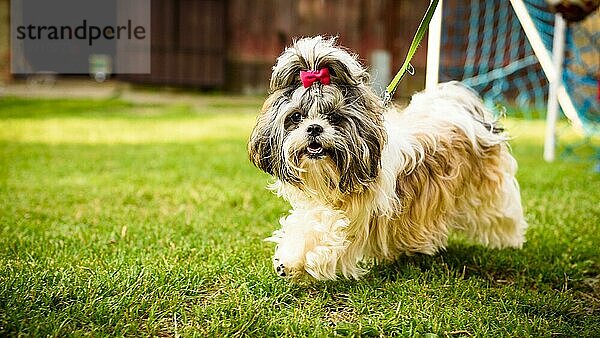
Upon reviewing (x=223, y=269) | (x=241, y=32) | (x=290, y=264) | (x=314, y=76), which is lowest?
(x=223, y=269)

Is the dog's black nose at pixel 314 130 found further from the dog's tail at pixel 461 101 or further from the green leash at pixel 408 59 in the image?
the dog's tail at pixel 461 101

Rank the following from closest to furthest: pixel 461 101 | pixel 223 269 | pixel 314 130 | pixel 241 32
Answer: pixel 314 130
pixel 223 269
pixel 461 101
pixel 241 32

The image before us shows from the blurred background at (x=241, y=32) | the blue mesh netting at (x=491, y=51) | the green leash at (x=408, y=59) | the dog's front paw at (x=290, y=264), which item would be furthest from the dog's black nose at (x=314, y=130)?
the blurred background at (x=241, y=32)

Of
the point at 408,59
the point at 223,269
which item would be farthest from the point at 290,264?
the point at 408,59

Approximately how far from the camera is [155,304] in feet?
9.41

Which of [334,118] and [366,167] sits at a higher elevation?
[334,118]

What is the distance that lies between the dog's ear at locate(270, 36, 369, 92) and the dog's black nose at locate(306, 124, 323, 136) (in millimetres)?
217

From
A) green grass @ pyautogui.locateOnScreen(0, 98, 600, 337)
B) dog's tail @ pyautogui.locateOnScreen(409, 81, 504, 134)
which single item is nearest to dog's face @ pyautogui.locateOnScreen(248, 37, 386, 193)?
green grass @ pyautogui.locateOnScreen(0, 98, 600, 337)

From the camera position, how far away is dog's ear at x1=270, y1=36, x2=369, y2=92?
2.88 m

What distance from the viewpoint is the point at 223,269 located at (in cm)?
337

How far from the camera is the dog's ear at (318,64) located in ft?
9.44

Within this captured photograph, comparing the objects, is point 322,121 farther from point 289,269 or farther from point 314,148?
point 289,269

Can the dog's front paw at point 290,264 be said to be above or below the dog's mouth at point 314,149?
below

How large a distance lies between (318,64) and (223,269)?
3.81ft
